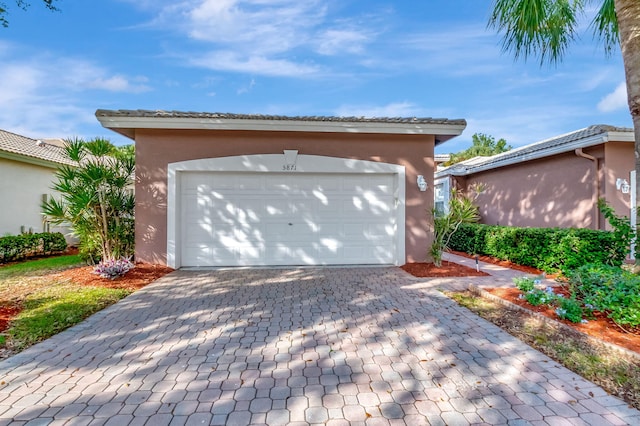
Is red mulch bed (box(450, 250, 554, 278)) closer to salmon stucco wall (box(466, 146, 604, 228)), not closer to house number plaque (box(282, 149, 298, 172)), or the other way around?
salmon stucco wall (box(466, 146, 604, 228))

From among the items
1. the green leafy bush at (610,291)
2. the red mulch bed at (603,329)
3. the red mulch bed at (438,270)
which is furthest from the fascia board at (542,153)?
the red mulch bed at (603,329)

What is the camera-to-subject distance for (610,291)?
157 inches

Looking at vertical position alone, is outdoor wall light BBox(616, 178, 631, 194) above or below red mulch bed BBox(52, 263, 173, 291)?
above

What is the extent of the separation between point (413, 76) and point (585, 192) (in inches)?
311

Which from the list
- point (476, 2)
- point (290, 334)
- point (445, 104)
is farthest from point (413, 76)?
point (290, 334)

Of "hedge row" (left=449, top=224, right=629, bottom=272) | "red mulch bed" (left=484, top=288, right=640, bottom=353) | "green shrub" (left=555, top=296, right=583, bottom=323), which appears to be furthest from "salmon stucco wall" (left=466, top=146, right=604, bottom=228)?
"green shrub" (left=555, top=296, right=583, bottom=323)

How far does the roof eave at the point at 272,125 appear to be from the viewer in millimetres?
7184

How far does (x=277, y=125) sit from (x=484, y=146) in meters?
37.9

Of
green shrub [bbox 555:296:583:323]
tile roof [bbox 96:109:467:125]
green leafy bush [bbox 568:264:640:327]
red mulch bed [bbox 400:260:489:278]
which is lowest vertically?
red mulch bed [bbox 400:260:489:278]

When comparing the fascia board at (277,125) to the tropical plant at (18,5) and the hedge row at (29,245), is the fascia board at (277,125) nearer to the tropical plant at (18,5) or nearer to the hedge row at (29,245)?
the tropical plant at (18,5)

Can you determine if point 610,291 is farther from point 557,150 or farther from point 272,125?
point 272,125

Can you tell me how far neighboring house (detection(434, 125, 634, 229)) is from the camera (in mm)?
7805

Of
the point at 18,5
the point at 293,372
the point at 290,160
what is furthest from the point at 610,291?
the point at 18,5

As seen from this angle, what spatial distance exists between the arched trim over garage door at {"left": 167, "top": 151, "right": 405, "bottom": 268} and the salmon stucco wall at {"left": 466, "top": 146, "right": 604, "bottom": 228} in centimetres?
518
